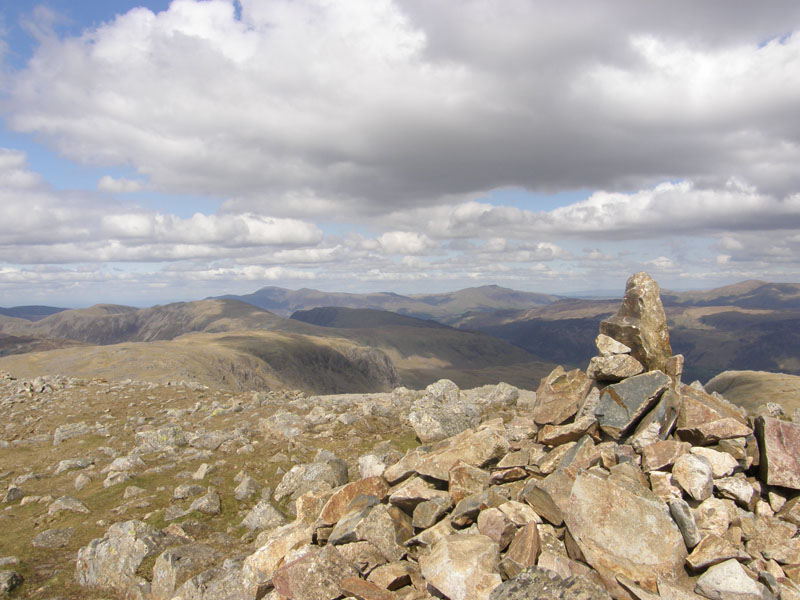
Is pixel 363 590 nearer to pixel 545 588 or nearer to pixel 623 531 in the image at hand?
pixel 545 588

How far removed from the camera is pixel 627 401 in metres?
12.2

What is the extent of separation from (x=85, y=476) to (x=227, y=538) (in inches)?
386

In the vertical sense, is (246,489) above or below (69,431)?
above

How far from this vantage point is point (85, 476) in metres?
18.8

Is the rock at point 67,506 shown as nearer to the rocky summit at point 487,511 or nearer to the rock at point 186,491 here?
the rocky summit at point 487,511

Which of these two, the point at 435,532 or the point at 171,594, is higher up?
the point at 435,532

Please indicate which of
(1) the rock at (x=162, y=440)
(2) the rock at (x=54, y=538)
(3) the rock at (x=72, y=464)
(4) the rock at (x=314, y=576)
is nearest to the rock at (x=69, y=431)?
(1) the rock at (x=162, y=440)

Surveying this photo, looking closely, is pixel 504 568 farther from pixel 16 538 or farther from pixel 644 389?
pixel 16 538

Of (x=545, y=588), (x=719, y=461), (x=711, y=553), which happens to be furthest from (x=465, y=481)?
(x=719, y=461)

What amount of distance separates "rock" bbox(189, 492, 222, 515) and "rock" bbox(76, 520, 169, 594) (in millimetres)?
2247

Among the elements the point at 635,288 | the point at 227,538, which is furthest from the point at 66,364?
the point at 635,288

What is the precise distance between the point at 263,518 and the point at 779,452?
13.3 m

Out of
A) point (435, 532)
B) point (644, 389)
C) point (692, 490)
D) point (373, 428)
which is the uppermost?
point (644, 389)

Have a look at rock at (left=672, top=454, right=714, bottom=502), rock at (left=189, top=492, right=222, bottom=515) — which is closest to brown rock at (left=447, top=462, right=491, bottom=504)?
rock at (left=672, top=454, right=714, bottom=502)
